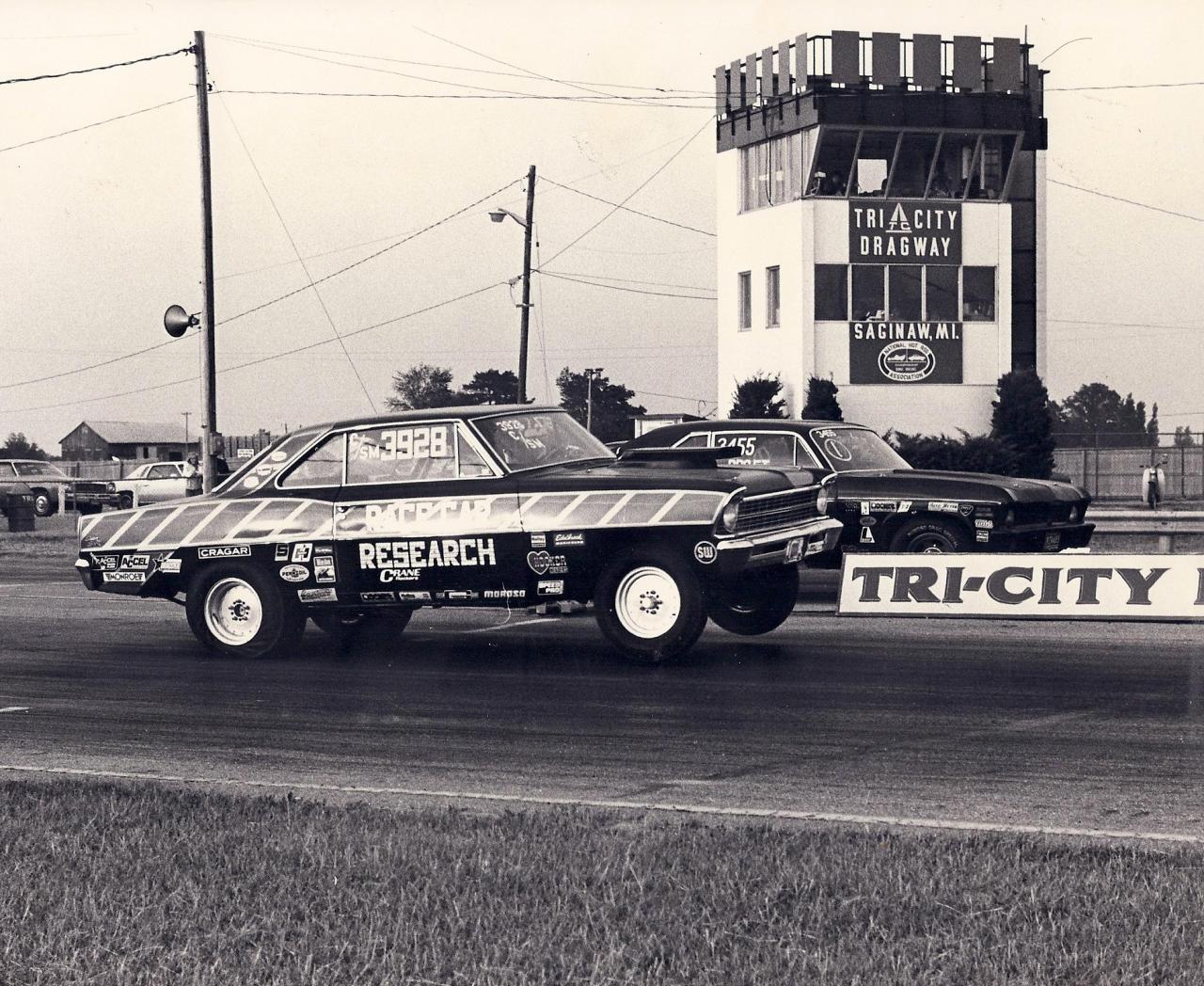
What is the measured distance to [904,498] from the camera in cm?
1584

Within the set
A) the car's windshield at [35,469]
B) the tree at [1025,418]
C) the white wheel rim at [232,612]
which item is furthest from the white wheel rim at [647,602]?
the car's windshield at [35,469]

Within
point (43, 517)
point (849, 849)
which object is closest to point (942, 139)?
point (43, 517)

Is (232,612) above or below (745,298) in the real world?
below

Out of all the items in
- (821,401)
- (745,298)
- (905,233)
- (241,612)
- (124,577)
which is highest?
(905,233)

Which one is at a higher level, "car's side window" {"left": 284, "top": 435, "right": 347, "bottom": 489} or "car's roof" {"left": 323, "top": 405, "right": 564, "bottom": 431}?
"car's roof" {"left": 323, "top": 405, "right": 564, "bottom": 431}

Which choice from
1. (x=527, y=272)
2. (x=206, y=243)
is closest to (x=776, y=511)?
(x=206, y=243)

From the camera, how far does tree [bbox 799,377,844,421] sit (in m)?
43.6

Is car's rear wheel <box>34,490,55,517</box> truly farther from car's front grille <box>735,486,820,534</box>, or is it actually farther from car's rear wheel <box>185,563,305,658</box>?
car's front grille <box>735,486,820,534</box>

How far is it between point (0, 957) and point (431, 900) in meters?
1.29

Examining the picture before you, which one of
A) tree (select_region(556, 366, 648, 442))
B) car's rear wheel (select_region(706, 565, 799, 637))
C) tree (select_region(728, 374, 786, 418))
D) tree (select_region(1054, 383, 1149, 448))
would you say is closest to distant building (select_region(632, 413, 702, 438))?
tree (select_region(728, 374, 786, 418))

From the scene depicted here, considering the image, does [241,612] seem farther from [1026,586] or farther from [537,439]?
[1026,586]

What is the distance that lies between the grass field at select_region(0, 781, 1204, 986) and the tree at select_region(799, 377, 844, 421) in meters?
37.6

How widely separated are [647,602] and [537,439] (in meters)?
1.54

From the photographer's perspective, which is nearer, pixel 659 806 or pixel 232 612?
pixel 659 806
